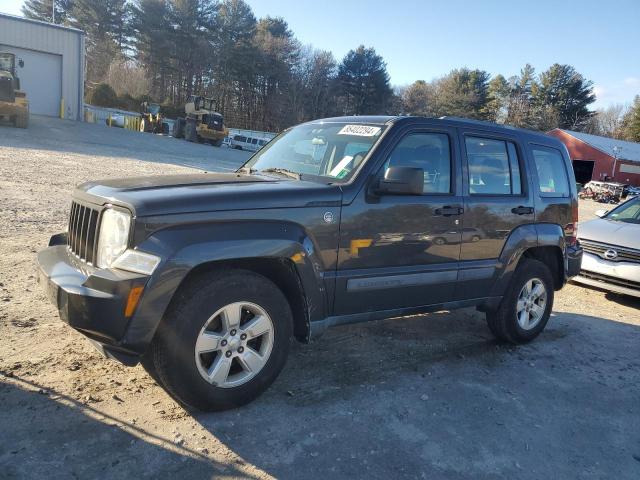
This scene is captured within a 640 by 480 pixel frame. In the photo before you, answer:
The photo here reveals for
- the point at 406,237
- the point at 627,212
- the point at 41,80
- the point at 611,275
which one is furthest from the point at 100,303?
the point at 41,80

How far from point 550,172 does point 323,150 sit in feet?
8.96

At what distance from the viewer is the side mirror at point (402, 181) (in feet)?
12.0

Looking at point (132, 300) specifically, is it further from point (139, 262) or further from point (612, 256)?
point (612, 256)

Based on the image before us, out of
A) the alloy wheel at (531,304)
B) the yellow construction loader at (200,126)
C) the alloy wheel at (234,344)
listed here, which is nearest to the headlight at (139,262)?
the alloy wheel at (234,344)

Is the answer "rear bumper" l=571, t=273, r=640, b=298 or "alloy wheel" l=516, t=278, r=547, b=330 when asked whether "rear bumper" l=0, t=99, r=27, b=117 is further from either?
"alloy wheel" l=516, t=278, r=547, b=330

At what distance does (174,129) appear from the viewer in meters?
38.9

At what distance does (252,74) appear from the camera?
194 ft

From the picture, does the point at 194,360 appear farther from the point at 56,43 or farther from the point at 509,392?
the point at 56,43

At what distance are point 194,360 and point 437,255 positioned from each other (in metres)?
2.18

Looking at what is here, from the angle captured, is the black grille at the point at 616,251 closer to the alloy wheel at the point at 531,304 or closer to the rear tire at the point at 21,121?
the alloy wheel at the point at 531,304

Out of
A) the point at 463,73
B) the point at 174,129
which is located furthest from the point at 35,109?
the point at 463,73

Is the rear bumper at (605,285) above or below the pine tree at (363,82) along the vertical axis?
below

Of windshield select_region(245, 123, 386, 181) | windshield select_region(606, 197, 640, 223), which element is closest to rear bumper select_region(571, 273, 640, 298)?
windshield select_region(606, 197, 640, 223)

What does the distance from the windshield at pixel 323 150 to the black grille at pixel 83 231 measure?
1526 mm
